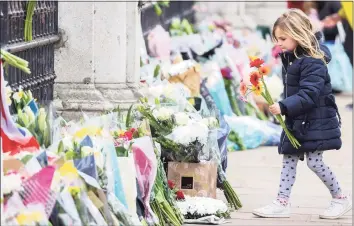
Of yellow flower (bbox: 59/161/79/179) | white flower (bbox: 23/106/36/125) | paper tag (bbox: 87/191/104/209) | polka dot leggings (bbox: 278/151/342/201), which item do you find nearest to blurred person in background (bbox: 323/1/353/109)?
polka dot leggings (bbox: 278/151/342/201)

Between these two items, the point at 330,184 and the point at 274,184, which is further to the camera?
the point at 274,184

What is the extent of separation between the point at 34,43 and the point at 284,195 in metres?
1.93

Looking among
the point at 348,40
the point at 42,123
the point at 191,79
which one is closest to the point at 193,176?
the point at 42,123

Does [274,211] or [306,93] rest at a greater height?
[306,93]

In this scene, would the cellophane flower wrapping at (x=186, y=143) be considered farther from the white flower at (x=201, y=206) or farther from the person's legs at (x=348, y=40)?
the person's legs at (x=348, y=40)

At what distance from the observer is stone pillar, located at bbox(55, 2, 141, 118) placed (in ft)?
30.2

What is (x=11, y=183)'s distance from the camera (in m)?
5.57

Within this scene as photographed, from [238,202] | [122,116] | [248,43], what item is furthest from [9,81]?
[248,43]

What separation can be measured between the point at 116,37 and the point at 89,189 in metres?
3.27

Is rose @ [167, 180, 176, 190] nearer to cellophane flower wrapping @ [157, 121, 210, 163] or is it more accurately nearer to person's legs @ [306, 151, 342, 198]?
cellophane flower wrapping @ [157, 121, 210, 163]

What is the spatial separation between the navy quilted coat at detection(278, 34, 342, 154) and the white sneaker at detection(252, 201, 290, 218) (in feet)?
1.29

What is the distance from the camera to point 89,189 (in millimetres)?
6168

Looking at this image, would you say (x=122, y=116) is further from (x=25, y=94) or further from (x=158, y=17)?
(x=158, y=17)

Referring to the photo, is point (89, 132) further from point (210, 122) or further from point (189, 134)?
point (210, 122)
